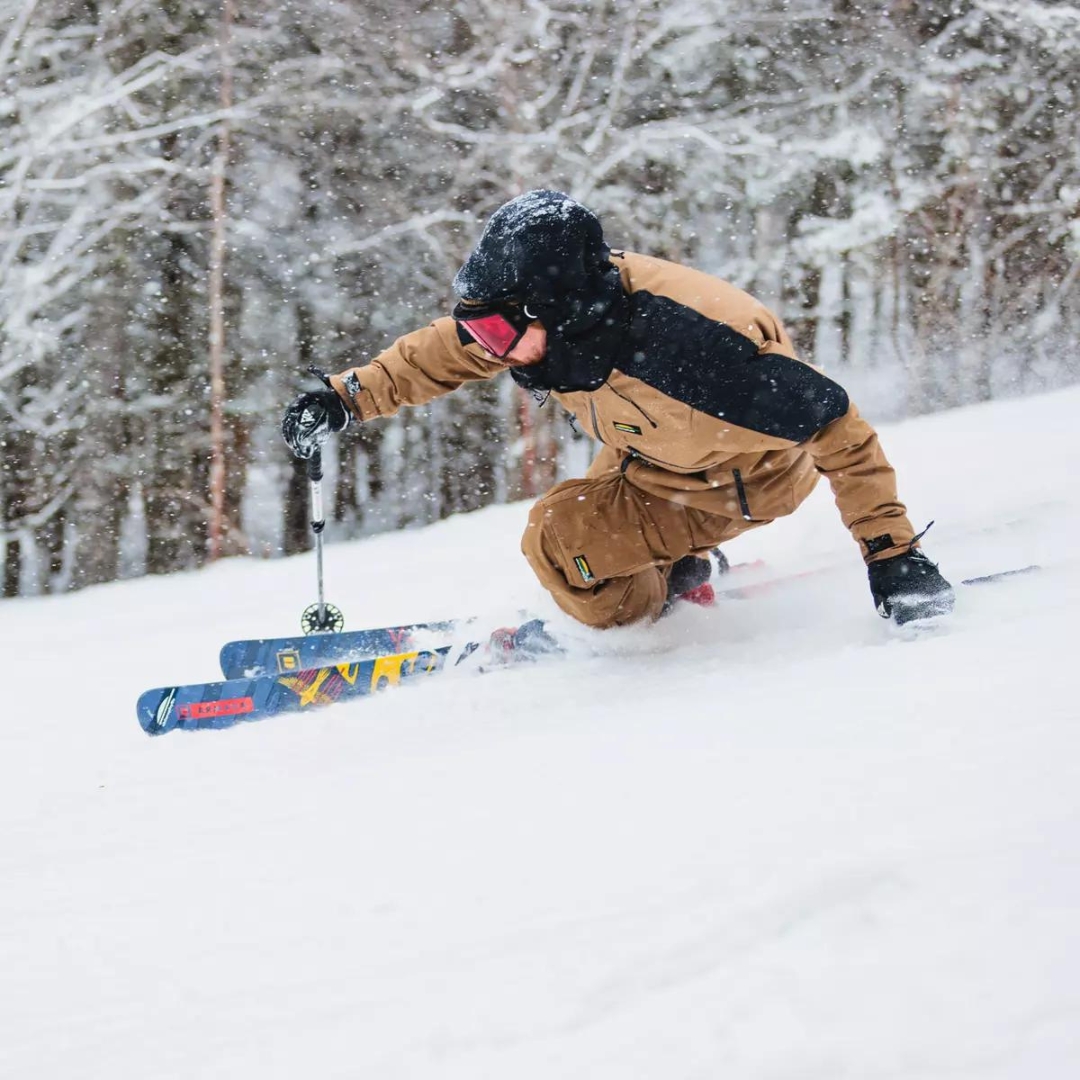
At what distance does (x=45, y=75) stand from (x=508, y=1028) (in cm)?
784

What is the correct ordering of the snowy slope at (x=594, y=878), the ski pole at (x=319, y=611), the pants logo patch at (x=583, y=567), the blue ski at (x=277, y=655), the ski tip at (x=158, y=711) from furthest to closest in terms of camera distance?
the ski pole at (x=319, y=611), the blue ski at (x=277, y=655), the pants logo patch at (x=583, y=567), the ski tip at (x=158, y=711), the snowy slope at (x=594, y=878)

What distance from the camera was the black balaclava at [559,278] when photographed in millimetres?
2428

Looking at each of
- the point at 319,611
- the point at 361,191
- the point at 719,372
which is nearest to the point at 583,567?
the point at 719,372

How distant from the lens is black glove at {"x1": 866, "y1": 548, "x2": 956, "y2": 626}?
265 centimetres

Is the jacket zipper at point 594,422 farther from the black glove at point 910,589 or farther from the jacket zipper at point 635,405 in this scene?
the black glove at point 910,589

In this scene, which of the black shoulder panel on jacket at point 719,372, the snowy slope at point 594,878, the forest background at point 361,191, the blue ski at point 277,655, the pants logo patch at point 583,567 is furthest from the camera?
the forest background at point 361,191

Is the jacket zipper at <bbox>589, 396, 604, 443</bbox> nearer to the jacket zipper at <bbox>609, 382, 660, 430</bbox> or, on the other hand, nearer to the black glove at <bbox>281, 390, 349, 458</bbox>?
the jacket zipper at <bbox>609, 382, 660, 430</bbox>

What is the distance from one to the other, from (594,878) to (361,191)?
683 cm

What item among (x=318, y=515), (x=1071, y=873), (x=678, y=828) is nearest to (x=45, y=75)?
(x=318, y=515)

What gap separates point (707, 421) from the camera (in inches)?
103

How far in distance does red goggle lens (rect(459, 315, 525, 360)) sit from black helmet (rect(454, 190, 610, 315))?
6 cm

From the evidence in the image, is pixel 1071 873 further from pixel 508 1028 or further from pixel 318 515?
pixel 318 515

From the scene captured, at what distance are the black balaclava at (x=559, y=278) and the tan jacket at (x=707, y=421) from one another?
107mm

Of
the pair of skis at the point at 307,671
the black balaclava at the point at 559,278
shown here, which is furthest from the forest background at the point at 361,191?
the black balaclava at the point at 559,278
